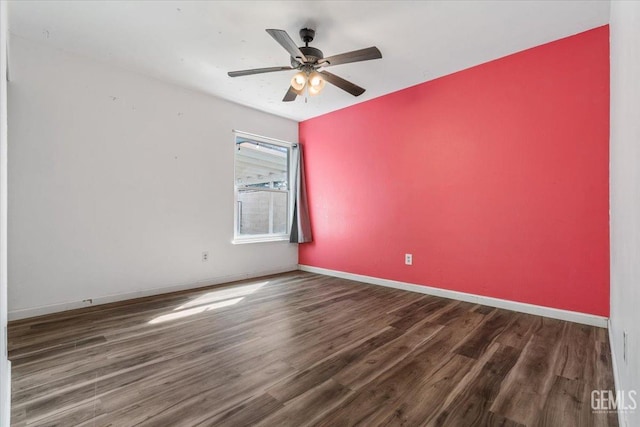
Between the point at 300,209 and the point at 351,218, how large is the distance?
2.93 feet

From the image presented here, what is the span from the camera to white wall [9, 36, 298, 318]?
2.55m

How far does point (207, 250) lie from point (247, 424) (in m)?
2.75

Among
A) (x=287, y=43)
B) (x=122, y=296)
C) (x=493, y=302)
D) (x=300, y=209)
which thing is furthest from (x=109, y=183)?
(x=493, y=302)

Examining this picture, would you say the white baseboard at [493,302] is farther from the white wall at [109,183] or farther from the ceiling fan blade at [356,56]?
the ceiling fan blade at [356,56]

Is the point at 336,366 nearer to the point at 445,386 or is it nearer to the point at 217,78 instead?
the point at 445,386

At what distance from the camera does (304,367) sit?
1.77 metres

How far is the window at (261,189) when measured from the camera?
421 cm

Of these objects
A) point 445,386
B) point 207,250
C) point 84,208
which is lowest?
point 445,386

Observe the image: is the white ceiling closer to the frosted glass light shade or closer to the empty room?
the empty room

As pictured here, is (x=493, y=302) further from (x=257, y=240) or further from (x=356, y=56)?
(x=257, y=240)

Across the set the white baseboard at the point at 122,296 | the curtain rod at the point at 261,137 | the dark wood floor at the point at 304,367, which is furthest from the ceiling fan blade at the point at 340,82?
the white baseboard at the point at 122,296

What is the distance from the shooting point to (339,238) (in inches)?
169

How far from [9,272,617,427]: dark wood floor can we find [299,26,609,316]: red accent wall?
0.49m

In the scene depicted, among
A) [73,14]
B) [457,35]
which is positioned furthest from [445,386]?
[73,14]
